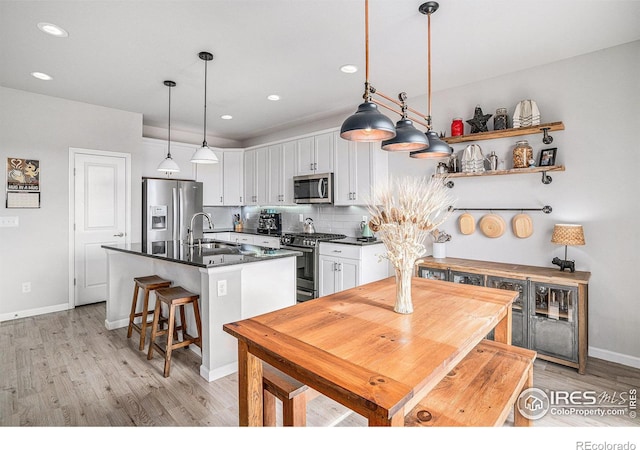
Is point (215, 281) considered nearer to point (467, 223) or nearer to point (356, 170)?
point (356, 170)

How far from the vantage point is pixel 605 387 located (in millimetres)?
2408

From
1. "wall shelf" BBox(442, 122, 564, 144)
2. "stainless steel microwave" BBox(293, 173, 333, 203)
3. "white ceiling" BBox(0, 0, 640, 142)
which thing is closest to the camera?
"white ceiling" BBox(0, 0, 640, 142)

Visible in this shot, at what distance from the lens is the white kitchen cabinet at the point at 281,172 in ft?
16.7

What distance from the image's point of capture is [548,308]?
2754mm

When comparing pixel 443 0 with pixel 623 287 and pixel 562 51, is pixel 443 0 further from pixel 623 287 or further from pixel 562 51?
pixel 623 287

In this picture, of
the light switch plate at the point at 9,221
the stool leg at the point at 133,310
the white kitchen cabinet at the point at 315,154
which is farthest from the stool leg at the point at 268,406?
the light switch plate at the point at 9,221

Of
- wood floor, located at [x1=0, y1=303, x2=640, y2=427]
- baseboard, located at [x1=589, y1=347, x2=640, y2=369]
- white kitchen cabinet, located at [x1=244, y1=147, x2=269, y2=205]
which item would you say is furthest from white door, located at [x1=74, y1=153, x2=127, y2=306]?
baseboard, located at [x1=589, y1=347, x2=640, y2=369]

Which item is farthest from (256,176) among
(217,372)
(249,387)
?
(249,387)

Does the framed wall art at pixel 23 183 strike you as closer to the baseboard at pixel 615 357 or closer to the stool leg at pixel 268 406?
the stool leg at pixel 268 406

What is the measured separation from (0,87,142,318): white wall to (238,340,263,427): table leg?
3971 mm

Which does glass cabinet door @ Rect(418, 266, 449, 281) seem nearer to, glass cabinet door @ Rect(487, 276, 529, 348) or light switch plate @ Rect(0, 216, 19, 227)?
glass cabinet door @ Rect(487, 276, 529, 348)

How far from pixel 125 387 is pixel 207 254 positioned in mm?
1112

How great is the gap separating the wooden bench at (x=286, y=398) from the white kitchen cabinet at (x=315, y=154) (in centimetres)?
334

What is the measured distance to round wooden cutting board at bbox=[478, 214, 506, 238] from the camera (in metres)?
3.34
